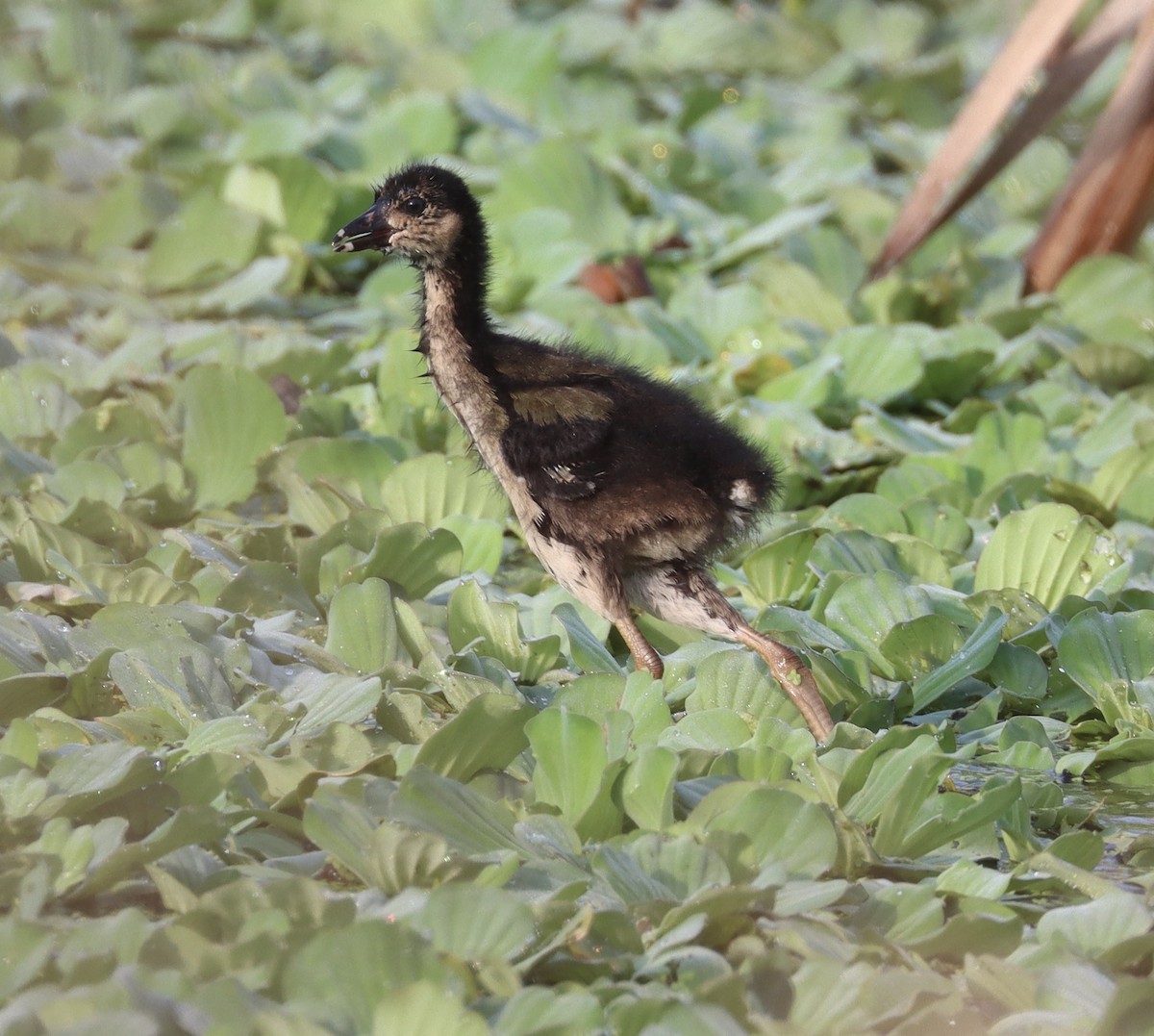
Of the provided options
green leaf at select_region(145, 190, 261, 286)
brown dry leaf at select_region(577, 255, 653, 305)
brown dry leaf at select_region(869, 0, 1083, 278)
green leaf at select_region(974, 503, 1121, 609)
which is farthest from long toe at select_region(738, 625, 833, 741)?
green leaf at select_region(145, 190, 261, 286)

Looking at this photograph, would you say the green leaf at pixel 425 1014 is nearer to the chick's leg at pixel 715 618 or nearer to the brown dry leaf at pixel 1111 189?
the chick's leg at pixel 715 618

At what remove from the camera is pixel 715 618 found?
3.46m

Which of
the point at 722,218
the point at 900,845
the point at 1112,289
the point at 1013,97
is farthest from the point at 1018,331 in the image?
the point at 900,845

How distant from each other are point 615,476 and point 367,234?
0.92 metres

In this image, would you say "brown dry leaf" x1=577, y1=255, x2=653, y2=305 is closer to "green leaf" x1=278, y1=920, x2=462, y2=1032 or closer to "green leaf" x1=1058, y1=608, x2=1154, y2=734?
"green leaf" x1=1058, y1=608, x2=1154, y2=734

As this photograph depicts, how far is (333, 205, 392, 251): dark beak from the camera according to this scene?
3.87 m

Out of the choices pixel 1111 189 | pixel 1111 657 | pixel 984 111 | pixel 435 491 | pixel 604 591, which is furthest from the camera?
pixel 1111 189

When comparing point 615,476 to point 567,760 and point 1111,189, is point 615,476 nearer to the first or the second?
point 567,760

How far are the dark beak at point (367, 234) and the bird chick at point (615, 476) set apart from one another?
0.26m

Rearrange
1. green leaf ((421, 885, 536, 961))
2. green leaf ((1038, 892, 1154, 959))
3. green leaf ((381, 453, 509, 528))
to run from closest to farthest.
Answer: green leaf ((421, 885, 536, 961)) < green leaf ((1038, 892, 1154, 959)) < green leaf ((381, 453, 509, 528))

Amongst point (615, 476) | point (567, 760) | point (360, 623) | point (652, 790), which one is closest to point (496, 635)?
point (360, 623)

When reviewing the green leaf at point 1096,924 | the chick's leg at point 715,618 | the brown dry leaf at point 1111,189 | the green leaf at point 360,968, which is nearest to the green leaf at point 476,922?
the green leaf at point 360,968

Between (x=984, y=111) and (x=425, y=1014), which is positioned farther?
(x=984, y=111)

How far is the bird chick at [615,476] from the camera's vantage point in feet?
11.3
